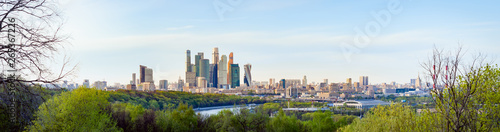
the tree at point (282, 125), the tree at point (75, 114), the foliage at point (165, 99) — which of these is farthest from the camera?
the foliage at point (165, 99)

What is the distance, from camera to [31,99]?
18.6ft

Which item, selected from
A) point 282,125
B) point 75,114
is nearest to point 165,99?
point 282,125

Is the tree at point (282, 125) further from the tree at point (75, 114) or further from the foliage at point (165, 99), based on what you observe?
the foliage at point (165, 99)

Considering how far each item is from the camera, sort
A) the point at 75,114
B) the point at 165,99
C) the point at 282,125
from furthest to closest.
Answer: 1. the point at 165,99
2. the point at 282,125
3. the point at 75,114

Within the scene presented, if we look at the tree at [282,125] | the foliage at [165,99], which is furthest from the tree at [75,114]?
the foliage at [165,99]

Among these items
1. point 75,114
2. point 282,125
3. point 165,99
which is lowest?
point 282,125

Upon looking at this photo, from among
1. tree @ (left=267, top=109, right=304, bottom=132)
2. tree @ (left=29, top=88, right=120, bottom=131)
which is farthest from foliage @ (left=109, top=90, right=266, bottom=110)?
tree @ (left=29, top=88, right=120, bottom=131)

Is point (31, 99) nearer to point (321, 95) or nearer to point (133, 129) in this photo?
point (133, 129)

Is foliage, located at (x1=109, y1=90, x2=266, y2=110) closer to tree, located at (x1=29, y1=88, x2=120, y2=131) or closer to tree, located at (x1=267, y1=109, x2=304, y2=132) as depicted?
tree, located at (x1=267, y1=109, x2=304, y2=132)

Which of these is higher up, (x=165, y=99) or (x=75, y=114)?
(x=75, y=114)

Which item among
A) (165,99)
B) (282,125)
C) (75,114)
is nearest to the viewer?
(75,114)

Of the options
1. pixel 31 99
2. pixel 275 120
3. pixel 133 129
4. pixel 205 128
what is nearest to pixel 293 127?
pixel 275 120

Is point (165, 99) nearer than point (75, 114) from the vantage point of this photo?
No

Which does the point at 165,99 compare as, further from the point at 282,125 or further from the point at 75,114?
the point at 75,114
